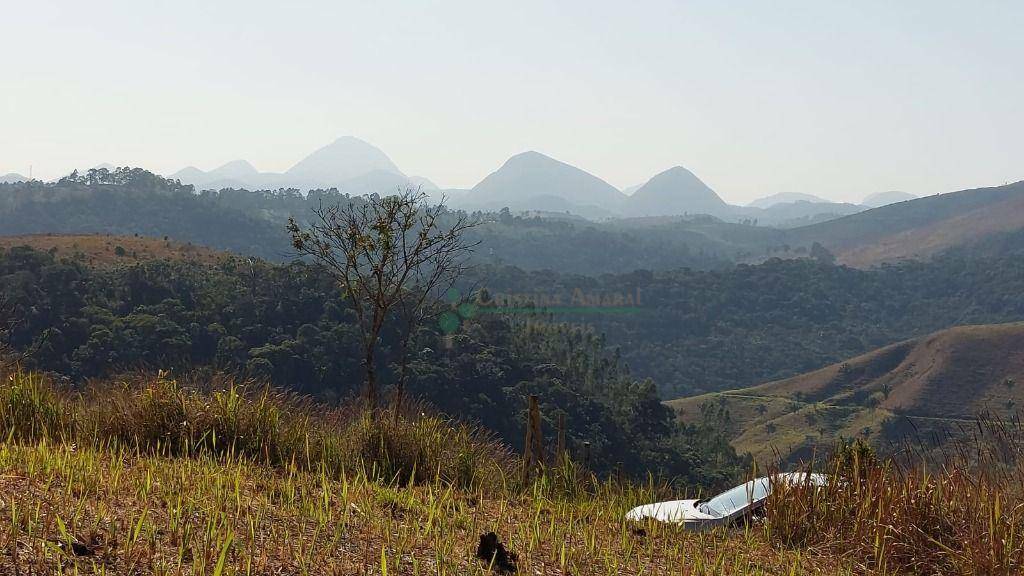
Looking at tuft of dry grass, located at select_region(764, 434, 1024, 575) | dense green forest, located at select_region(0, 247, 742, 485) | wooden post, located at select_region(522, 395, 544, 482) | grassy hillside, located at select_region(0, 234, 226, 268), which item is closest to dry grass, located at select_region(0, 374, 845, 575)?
wooden post, located at select_region(522, 395, 544, 482)

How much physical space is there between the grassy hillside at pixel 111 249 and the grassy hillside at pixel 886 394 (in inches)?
2457

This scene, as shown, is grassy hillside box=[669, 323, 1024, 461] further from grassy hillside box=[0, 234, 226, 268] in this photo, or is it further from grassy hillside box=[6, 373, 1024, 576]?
grassy hillside box=[6, 373, 1024, 576]

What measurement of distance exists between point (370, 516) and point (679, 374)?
13689 centimetres

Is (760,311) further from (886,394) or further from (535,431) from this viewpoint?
(535,431)

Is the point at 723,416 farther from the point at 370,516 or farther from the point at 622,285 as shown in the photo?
the point at 370,516

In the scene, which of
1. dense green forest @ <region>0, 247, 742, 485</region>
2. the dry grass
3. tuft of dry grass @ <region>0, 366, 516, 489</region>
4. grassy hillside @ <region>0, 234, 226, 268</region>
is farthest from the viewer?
grassy hillside @ <region>0, 234, 226, 268</region>

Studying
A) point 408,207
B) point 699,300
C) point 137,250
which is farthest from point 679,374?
point 408,207

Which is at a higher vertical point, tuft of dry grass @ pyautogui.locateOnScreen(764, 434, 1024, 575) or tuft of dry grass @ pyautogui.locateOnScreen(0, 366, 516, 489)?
tuft of dry grass @ pyautogui.locateOnScreen(0, 366, 516, 489)

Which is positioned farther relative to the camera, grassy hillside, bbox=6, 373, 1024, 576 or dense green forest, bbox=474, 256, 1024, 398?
dense green forest, bbox=474, 256, 1024, 398

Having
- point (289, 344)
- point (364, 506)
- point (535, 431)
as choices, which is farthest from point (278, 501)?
point (289, 344)

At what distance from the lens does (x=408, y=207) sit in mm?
16781

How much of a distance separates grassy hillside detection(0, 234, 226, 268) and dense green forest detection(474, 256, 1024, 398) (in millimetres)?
51079

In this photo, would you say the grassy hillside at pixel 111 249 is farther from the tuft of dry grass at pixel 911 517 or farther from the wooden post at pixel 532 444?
the tuft of dry grass at pixel 911 517

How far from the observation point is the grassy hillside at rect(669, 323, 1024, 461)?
103062mm
